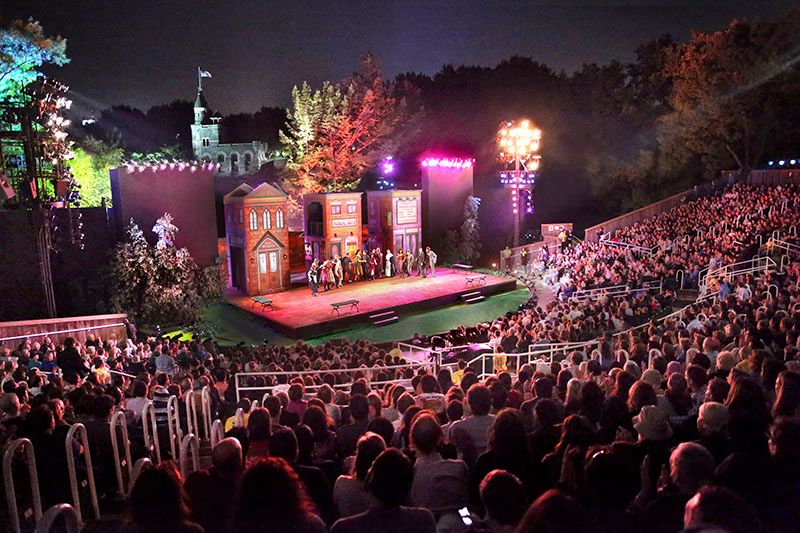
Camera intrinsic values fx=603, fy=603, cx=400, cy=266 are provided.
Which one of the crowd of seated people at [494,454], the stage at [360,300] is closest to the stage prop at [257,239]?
the stage at [360,300]


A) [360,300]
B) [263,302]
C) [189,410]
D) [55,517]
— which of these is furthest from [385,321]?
[55,517]

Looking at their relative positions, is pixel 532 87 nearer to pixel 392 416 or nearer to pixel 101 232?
pixel 101 232

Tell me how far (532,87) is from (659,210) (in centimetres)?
1648

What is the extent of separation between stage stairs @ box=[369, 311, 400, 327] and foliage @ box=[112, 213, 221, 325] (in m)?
5.47

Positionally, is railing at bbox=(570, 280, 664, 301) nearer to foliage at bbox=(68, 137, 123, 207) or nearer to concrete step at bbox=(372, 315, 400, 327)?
concrete step at bbox=(372, 315, 400, 327)

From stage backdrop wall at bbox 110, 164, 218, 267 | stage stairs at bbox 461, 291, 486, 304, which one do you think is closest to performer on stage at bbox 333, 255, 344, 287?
stage backdrop wall at bbox 110, 164, 218, 267

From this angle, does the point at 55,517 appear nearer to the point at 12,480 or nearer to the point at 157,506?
the point at 157,506

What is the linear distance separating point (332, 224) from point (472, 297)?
6.42 meters

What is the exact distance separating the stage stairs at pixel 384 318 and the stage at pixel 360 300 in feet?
0.39

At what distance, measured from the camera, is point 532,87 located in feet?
138

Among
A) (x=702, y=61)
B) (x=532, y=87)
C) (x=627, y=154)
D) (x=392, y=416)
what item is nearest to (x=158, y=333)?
(x=392, y=416)

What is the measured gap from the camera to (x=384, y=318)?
19438 mm

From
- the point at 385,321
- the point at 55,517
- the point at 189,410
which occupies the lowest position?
the point at 385,321

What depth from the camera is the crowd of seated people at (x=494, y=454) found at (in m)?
2.66
